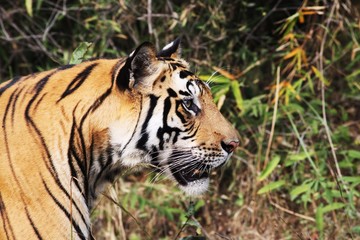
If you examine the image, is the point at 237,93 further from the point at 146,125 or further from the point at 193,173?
the point at 146,125

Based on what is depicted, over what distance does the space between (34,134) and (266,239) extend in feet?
7.22

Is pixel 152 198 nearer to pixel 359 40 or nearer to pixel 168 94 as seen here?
pixel 359 40

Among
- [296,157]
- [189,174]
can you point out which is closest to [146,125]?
[189,174]

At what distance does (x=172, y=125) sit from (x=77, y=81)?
0.41 meters

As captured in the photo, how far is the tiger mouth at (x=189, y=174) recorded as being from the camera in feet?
10.7

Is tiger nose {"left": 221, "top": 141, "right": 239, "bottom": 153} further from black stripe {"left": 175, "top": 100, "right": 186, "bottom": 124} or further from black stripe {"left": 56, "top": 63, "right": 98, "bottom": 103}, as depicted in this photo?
black stripe {"left": 56, "top": 63, "right": 98, "bottom": 103}

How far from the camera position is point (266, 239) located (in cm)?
476

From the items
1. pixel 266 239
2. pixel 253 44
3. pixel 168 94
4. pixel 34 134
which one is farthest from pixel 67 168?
pixel 253 44

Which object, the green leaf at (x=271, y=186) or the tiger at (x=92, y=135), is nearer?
the tiger at (x=92, y=135)

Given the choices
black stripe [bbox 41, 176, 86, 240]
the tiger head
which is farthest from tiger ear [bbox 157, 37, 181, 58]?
black stripe [bbox 41, 176, 86, 240]

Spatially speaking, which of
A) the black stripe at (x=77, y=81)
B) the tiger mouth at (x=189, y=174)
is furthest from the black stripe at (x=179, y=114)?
the black stripe at (x=77, y=81)

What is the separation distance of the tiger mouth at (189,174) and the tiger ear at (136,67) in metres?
0.43

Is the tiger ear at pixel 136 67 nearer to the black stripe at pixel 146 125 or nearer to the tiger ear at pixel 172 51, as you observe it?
the black stripe at pixel 146 125

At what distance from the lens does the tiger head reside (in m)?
3.02
